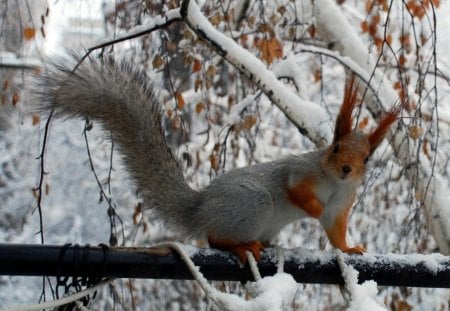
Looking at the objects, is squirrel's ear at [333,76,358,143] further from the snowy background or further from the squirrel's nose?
the snowy background

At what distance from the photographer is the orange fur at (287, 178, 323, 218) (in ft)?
3.43

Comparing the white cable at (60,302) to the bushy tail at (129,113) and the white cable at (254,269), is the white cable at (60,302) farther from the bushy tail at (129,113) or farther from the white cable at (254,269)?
the bushy tail at (129,113)

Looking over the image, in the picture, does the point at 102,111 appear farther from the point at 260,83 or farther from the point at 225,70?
the point at 225,70

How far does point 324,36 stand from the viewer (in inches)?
74.2

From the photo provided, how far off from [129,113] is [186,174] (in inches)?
40.7

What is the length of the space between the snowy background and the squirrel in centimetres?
66

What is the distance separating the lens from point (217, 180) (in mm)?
1091

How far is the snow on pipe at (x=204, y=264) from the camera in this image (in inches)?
23.8

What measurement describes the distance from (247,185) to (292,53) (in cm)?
81

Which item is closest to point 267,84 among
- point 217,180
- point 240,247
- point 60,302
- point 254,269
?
Result: point 217,180

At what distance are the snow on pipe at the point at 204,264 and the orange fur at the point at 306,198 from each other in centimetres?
24

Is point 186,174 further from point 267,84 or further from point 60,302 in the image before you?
point 60,302

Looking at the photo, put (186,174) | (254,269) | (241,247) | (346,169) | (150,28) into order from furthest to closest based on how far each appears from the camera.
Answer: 1. (186,174)
2. (150,28)
3. (346,169)
4. (241,247)
5. (254,269)

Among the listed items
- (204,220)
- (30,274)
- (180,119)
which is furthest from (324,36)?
(30,274)
